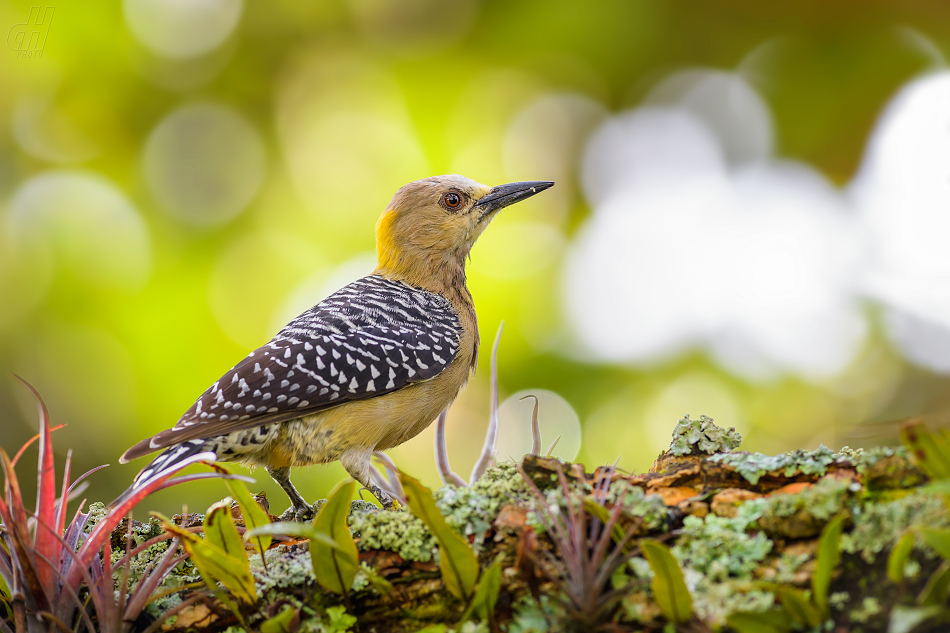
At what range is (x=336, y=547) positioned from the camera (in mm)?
2143

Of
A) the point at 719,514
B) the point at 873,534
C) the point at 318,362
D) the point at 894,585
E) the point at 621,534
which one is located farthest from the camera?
the point at 318,362

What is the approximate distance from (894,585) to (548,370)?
4.01 m

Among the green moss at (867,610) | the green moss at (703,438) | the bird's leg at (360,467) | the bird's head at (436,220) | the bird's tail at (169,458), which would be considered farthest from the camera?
the bird's head at (436,220)

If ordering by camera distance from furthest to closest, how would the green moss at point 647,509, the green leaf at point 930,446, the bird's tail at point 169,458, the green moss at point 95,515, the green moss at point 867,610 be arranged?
the green moss at point 95,515 < the bird's tail at point 169,458 < the green moss at point 647,509 < the green leaf at point 930,446 < the green moss at point 867,610

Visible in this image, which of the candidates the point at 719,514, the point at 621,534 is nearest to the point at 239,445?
the point at 621,534

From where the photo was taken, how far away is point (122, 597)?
2.31 m

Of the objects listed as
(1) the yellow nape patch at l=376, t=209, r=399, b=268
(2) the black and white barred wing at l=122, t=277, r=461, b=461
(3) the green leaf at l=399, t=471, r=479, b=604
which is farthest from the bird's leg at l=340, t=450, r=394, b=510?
(1) the yellow nape patch at l=376, t=209, r=399, b=268

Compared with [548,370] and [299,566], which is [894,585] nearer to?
[299,566]

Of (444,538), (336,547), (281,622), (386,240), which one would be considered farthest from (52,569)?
(386,240)

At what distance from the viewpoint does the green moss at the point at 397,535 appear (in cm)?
243

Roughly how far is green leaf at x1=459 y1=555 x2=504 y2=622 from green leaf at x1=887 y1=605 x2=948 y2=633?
3.50 feet

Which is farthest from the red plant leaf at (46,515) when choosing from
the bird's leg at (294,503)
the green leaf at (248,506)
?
the bird's leg at (294,503)

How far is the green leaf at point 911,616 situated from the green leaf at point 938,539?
0.47 feet

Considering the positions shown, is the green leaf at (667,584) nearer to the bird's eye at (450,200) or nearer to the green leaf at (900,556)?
the green leaf at (900,556)
